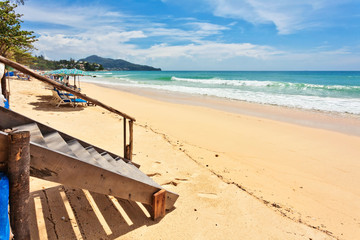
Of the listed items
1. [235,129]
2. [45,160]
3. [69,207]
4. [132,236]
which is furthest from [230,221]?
A: [235,129]

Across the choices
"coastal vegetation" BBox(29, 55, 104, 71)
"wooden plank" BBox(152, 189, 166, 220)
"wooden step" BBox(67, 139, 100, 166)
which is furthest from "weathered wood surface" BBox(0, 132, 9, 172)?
"coastal vegetation" BBox(29, 55, 104, 71)

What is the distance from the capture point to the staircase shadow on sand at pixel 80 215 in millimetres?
2752

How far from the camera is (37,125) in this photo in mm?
2967

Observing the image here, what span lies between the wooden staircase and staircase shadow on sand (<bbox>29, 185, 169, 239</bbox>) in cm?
46

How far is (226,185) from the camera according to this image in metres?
4.27

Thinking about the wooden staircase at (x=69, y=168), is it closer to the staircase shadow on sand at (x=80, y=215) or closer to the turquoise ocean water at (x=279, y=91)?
the staircase shadow on sand at (x=80, y=215)

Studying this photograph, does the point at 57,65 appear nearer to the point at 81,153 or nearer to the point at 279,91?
the point at 279,91

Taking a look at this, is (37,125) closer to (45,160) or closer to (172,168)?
(45,160)

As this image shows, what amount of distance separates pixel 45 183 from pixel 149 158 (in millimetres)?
2228

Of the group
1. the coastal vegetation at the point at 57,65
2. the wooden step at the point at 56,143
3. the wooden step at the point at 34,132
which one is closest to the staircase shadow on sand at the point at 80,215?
the wooden step at the point at 56,143

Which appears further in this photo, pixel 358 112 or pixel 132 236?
pixel 358 112

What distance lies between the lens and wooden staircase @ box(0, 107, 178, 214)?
2.14 meters

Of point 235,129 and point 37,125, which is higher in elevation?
point 37,125

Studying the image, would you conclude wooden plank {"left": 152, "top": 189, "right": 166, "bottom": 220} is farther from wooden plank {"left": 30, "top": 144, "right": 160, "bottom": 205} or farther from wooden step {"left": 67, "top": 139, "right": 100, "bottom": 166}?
wooden step {"left": 67, "top": 139, "right": 100, "bottom": 166}
